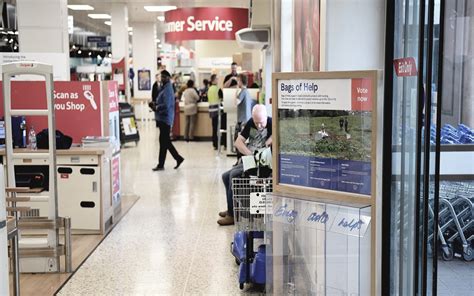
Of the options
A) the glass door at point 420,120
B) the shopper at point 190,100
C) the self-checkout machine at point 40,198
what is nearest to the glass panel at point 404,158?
the glass door at point 420,120

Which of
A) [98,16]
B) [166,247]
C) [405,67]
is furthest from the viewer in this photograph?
[98,16]

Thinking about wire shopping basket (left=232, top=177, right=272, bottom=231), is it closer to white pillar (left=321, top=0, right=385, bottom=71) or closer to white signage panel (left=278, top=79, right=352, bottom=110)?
white signage panel (left=278, top=79, right=352, bottom=110)

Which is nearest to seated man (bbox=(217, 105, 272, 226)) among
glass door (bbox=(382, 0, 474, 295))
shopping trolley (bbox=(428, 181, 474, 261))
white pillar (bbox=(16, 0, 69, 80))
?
shopping trolley (bbox=(428, 181, 474, 261))

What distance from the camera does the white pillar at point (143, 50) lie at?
22.2 m

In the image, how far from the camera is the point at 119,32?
18.1m

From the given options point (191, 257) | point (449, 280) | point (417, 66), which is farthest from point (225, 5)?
point (417, 66)

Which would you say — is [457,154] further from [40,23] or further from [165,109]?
[40,23]

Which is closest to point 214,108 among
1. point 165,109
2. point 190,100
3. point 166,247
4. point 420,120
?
point 190,100

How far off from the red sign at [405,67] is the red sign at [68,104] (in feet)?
14.7

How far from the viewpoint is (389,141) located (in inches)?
121

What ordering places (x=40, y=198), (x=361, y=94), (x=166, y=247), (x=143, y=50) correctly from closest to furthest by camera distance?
(x=361, y=94) → (x=40, y=198) → (x=166, y=247) → (x=143, y=50)

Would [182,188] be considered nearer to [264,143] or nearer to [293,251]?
[264,143]

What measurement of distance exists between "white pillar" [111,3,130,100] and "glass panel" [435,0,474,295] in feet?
47.6

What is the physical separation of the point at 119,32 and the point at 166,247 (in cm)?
1318
